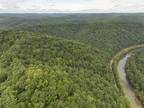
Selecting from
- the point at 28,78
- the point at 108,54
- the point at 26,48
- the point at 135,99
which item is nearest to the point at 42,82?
the point at 28,78

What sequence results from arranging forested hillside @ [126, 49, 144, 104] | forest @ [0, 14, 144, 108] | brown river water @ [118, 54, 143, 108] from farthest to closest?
forested hillside @ [126, 49, 144, 104] < brown river water @ [118, 54, 143, 108] < forest @ [0, 14, 144, 108]

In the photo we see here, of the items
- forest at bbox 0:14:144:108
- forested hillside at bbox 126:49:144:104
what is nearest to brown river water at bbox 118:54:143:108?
forested hillside at bbox 126:49:144:104

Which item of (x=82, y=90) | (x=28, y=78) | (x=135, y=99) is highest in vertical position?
(x=28, y=78)

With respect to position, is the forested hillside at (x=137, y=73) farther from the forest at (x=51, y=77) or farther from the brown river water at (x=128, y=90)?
the forest at (x=51, y=77)

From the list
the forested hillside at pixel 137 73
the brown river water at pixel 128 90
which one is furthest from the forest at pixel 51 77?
the forested hillside at pixel 137 73

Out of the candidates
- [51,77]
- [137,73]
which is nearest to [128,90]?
[137,73]

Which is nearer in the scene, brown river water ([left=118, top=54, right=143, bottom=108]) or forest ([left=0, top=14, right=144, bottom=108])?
forest ([left=0, top=14, right=144, bottom=108])

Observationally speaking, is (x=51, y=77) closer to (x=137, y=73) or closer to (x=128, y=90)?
(x=128, y=90)

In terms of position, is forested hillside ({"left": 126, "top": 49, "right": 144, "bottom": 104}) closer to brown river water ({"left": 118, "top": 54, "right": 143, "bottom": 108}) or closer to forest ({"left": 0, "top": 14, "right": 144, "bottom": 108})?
brown river water ({"left": 118, "top": 54, "right": 143, "bottom": 108})

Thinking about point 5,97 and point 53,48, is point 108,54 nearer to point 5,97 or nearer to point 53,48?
point 53,48
